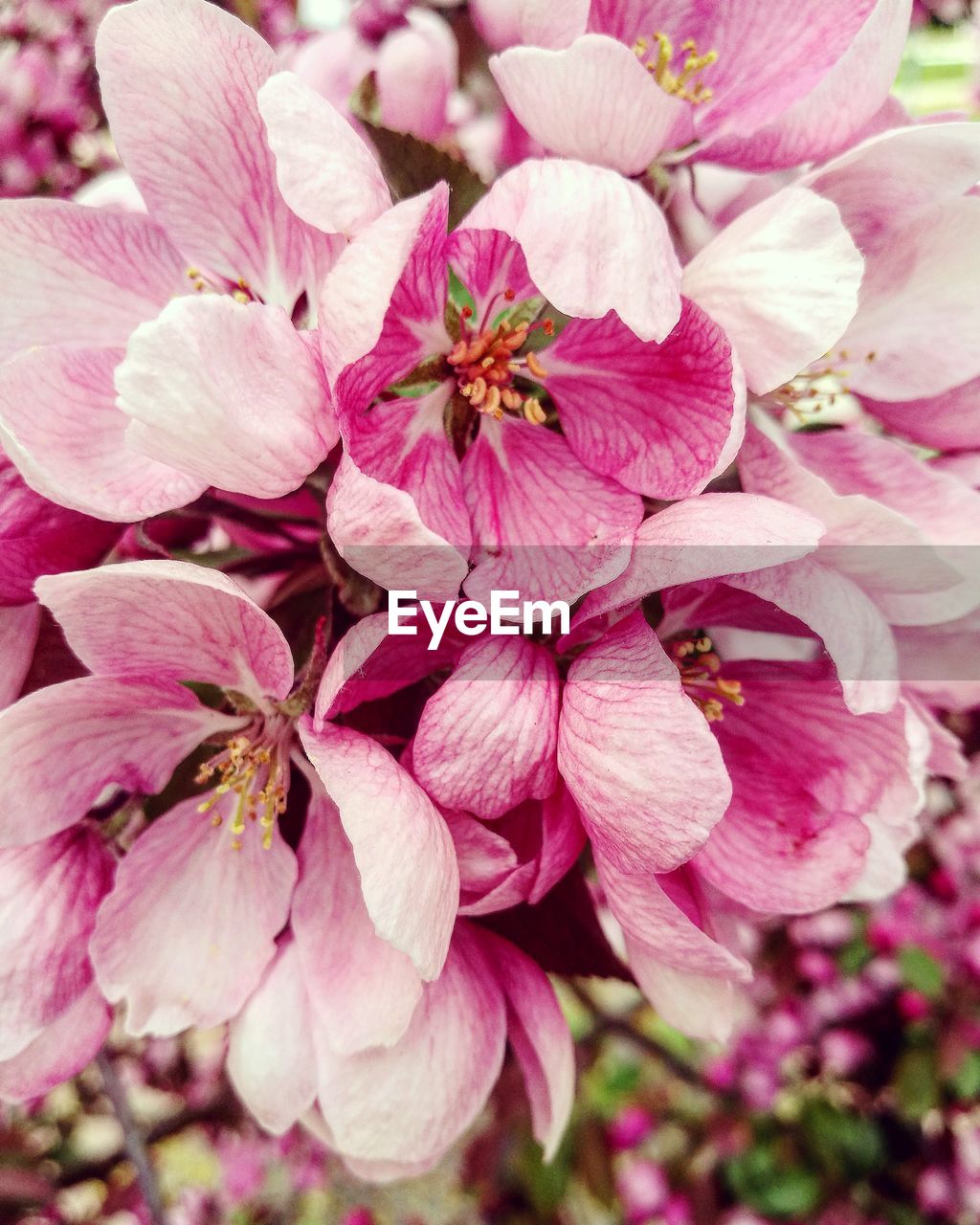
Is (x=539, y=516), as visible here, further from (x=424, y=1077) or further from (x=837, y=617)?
(x=424, y=1077)

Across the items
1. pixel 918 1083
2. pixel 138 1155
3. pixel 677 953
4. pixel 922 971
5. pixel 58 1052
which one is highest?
pixel 677 953

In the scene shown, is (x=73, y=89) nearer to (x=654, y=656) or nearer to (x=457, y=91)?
(x=457, y=91)

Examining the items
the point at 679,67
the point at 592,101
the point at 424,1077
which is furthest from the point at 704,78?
the point at 424,1077

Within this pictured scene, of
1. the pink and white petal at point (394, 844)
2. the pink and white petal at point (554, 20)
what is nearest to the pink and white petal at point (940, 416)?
the pink and white petal at point (554, 20)

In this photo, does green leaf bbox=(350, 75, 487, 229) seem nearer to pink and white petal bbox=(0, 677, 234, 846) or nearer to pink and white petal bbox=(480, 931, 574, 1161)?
pink and white petal bbox=(0, 677, 234, 846)

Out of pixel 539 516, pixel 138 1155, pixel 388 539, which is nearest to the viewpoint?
pixel 388 539

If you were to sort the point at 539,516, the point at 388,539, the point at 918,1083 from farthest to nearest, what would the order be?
1. the point at 918,1083
2. the point at 539,516
3. the point at 388,539
